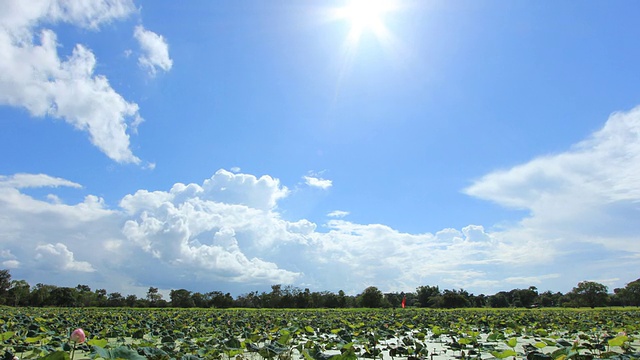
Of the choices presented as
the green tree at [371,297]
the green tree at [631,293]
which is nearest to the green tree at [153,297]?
the green tree at [371,297]

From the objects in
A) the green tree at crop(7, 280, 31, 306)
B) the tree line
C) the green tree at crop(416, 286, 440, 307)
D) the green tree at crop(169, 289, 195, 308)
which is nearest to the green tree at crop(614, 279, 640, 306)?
the tree line

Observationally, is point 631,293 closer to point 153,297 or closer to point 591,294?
point 591,294

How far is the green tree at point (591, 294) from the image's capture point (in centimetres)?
7256

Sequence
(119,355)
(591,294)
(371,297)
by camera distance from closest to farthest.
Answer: (119,355) < (591,294) < (371,297)

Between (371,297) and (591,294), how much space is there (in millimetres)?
42065

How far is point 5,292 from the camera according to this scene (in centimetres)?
7544

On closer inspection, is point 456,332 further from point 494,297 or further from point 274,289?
point 494,297

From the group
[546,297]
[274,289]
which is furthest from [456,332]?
[546,297]

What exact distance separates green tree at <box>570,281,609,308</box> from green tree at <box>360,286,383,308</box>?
39375mm

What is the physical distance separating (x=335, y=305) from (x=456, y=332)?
72487 mm

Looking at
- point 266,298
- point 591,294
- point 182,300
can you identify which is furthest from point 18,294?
point 591,294

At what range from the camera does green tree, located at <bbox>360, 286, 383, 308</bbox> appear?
3066 inches

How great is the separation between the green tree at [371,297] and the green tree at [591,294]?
39375 mm

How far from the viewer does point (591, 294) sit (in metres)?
73.1
